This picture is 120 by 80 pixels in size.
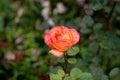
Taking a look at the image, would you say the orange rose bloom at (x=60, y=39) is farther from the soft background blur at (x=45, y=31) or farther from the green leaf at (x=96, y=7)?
the green leaf at (x=96, y=7)

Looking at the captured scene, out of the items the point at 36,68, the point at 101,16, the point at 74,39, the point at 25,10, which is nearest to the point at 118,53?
the point at 101,16

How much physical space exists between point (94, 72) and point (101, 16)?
732 millimetres

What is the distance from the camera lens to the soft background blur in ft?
5.58

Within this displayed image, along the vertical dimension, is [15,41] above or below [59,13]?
below

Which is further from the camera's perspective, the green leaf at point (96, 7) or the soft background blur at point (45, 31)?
the soft background blur at point (45, 31)

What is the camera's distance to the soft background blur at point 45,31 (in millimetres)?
1700

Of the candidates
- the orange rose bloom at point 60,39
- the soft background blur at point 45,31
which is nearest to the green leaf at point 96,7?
the soft background blur at point 45,31

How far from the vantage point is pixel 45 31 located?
2186 mm

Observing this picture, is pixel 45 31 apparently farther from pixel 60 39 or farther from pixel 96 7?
pixel 60 39

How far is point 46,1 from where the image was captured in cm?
238

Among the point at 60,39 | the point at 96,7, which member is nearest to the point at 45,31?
the point at 96,7

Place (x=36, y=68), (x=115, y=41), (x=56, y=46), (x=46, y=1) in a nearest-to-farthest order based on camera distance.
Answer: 1. (x=56, y=46)
2. (x=115, y=41)
3. (x=36, y=68)
4. (x=46, y=1)

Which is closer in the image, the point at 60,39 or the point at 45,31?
the point at 60,39

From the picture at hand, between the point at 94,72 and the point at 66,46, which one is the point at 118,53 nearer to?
the point at 94,72
